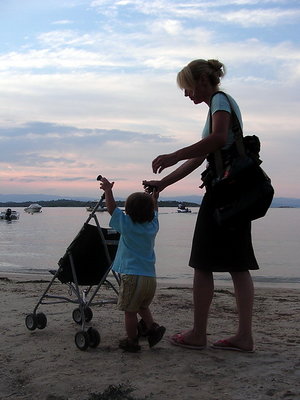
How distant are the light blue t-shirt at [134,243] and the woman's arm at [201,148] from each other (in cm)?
61

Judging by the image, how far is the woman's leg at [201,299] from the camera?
373cm

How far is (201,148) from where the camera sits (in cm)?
337

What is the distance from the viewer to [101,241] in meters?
4.48

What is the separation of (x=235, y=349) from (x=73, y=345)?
50.3 inches

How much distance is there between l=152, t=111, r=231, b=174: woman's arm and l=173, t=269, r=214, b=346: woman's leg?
87 cm

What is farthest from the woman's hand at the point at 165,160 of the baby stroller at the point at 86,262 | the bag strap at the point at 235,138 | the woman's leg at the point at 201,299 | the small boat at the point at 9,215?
the small boat at the point at 9,215

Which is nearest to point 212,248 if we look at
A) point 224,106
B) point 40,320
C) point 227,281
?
point 224,106

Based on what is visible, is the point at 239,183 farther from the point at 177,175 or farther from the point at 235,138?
the point at 177,175

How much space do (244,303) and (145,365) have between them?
82cm

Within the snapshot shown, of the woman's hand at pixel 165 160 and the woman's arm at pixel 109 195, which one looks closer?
the woman's hand at pixel 165 160

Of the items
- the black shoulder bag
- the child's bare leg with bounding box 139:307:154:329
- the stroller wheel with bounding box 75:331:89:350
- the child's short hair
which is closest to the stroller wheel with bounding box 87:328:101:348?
the stroller wheel with bounding box 75:331:89:350

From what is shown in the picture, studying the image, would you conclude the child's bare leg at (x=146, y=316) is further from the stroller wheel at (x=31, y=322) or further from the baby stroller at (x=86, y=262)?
the stroller wheel at (x=31, y=322)

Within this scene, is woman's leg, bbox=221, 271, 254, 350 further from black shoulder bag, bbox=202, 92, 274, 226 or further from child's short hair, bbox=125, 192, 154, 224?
child's short hair, bbox=125, 192, 154, 224

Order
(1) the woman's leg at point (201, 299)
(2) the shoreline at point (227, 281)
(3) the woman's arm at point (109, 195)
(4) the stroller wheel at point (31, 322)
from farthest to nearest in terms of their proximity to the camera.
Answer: (2) the shoreline at point (227, 281) < (4) the stroller wheel at point (31, 322) < (3) the woman's arm at point (109, 195) < (1) the woman's leg at point (201, 299)
